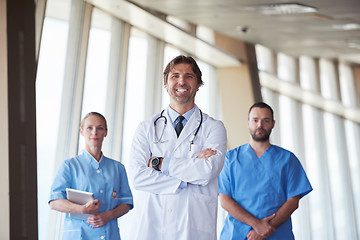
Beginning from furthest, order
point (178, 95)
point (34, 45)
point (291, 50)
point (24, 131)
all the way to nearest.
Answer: point (291, 50) < point (34, 45) < point (24, 131) < point (178, 95)

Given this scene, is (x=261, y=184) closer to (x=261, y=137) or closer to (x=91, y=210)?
(x=261, y=137)

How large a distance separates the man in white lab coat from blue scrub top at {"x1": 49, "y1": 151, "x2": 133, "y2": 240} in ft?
2.26

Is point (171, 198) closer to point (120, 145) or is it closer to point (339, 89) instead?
point (120, 145)

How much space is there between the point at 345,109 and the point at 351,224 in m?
2.63

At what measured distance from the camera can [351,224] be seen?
9805mm

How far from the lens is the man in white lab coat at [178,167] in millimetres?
2105

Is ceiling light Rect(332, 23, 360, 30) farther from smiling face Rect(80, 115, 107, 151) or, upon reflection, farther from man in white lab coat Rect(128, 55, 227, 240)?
man in white lab coat Rect(128, 55, 227, 240)

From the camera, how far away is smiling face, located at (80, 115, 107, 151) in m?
3.01

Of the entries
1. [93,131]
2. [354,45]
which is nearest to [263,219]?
[93,131]

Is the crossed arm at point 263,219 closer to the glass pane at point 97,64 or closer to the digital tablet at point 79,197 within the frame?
the digital tablet at point 79,197

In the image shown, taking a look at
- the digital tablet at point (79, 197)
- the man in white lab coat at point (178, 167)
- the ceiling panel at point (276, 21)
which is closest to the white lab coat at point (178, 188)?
the man in white lab coat at point (178, 167)

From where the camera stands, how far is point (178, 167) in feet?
7.08

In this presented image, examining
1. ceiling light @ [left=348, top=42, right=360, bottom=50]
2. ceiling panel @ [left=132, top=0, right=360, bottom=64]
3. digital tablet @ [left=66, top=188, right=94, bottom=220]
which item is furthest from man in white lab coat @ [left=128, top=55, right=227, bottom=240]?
ceiling light @ [left=348, top=42, right=360, bottom=50]

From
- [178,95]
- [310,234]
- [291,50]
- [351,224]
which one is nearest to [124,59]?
[178,95]
